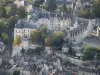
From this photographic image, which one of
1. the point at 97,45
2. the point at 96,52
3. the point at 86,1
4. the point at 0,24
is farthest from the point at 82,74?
the point at 86,1

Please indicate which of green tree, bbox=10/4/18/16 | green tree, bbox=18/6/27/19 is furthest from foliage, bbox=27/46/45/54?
green tree, bbox=10/4/18/16

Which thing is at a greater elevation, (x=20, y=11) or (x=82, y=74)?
(x=20, y=11)

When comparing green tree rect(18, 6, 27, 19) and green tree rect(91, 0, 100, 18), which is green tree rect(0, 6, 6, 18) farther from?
green tree rect(91, 0, 100, 18)

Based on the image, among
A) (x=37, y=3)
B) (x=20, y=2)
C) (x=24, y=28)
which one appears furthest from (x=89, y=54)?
(x=20, y=2)

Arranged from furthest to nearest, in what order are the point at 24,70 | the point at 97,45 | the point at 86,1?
the point at 86,1
the point at 97,45
the point at 24,70

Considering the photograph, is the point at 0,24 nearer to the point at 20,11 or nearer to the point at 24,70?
the point at 20,11

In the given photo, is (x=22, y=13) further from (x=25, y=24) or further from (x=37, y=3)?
(x=25, y=24)

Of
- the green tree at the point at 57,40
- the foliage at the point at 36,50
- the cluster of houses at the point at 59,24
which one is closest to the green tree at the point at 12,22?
the cluster of houses at the point at 59,24

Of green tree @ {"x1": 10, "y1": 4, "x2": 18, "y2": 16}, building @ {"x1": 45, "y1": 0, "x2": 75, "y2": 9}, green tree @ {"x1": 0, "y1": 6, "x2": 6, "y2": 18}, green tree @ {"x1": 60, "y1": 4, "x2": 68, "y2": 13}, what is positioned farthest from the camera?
building @ {"x1": 45, "y1": 0, "x2": 75, "y2": 9}
